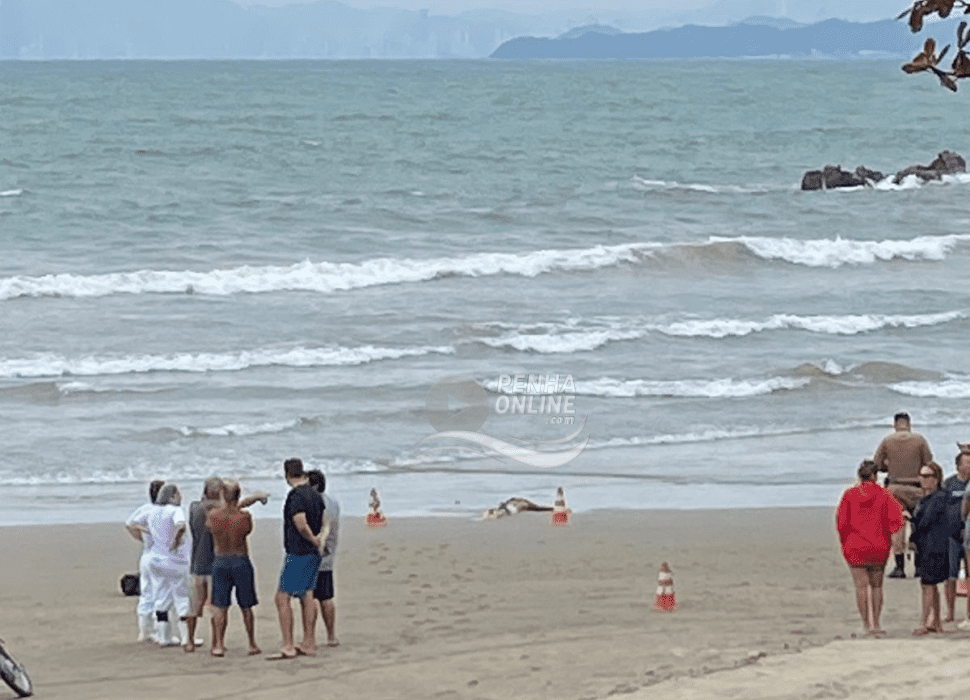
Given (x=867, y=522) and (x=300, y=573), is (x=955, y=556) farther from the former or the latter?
(x=300, y=573)

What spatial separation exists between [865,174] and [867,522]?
46787 mm

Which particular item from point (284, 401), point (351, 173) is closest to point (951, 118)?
Answer: point (351, 173)

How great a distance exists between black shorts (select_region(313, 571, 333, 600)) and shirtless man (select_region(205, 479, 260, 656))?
0.41m

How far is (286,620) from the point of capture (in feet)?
35.1

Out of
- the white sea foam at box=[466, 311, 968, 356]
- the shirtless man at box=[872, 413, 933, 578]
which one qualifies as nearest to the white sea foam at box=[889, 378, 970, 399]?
the white sea foam at box=[466, 311, 968, 356]

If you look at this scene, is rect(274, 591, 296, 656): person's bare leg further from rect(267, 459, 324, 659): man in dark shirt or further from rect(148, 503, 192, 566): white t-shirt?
rect(148, 503, 192, 566): white t-shirt

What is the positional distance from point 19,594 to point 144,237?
27.5 meters

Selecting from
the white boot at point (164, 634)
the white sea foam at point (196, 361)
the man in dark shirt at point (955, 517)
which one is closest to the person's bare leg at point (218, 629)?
the white boot at point (164, 634)

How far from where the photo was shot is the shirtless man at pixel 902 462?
12914mm

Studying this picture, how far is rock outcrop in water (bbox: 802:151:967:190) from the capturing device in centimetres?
Result: 5381

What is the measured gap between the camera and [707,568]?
44.5 feet

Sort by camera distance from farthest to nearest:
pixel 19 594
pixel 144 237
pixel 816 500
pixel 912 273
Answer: pixel 144 237 → pixel 912 273 → pixel 816 500 → pixel 19 594

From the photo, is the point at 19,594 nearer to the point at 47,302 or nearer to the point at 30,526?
the point at 30,526

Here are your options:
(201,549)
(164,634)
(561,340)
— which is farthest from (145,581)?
(561,340)
